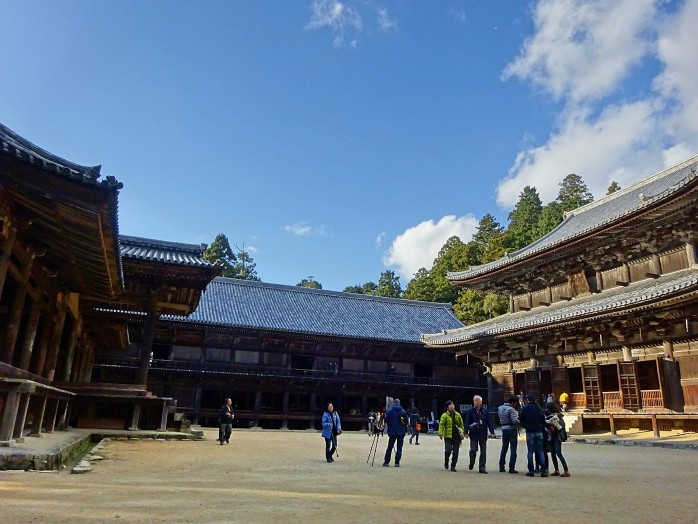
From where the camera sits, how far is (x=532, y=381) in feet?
81.0

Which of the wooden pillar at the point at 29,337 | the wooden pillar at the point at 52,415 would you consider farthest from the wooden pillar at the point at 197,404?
the wooden pillar at the point at 29,337

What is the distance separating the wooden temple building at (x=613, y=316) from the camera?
17703 mm

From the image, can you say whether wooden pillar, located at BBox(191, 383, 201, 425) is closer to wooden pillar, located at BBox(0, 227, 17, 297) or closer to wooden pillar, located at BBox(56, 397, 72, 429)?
wooden pillar, located at BBox(56, 397, 72, 429)

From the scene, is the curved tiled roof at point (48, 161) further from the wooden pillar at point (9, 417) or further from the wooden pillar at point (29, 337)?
the wooden pillar at point (29, 337)

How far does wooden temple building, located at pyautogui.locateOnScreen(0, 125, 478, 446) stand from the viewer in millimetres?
7852

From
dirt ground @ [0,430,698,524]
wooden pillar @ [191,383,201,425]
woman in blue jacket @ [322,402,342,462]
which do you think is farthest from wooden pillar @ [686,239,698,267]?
wooden pillar @ [191,383,201,425]

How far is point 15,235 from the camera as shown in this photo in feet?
27.9

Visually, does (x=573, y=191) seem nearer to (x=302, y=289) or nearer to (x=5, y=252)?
(x=302, y=289)

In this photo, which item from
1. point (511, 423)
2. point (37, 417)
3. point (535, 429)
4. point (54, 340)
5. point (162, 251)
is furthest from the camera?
point (162, 251)

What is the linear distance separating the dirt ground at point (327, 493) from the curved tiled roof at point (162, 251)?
5.87m

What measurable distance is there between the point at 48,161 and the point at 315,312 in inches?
1184

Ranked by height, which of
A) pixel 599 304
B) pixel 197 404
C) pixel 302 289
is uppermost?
pixel 302 289

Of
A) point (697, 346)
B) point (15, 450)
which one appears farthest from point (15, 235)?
point (697, 346)

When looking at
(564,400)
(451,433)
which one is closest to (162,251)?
(451,433)
